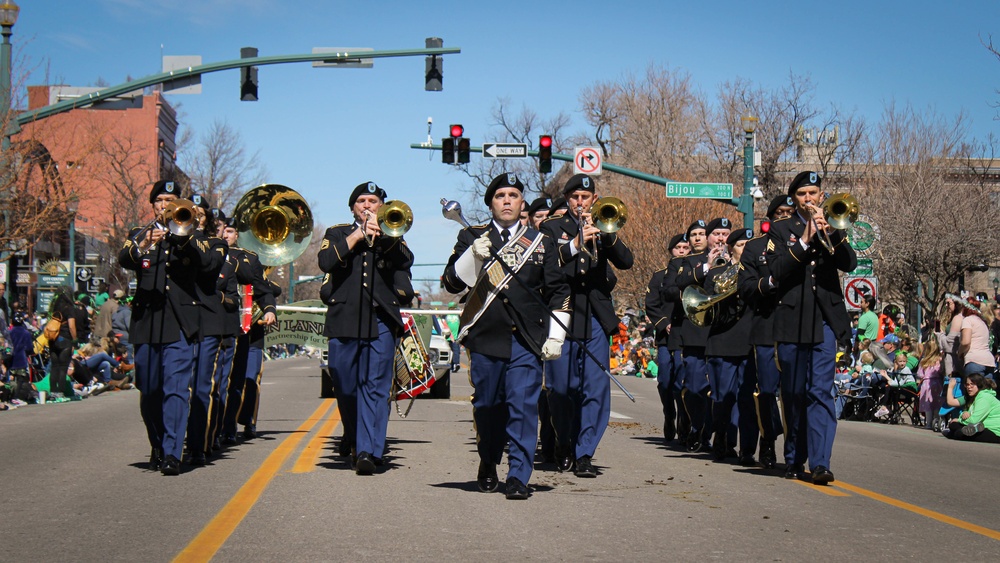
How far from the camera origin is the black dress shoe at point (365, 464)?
982 centimetres

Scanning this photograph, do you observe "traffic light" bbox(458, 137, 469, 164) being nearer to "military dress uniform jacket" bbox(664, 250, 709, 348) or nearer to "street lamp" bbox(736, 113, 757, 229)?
"street lamp" bbox(736, 113, 757, 229)

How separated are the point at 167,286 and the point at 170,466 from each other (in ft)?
4.72

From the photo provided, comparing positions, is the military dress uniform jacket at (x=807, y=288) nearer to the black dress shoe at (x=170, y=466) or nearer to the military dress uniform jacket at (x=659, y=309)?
the military dress uniform jacket at (x=659, y=309)

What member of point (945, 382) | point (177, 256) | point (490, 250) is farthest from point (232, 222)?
point (945, 382)

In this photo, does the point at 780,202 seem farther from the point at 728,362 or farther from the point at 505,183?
the point at 505,183

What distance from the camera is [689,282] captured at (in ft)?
42.0

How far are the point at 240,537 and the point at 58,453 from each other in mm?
5775

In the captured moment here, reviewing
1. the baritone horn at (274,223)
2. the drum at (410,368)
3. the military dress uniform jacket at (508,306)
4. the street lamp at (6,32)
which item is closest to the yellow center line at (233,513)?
the drum at (410,368)

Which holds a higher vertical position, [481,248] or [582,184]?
[582,184]

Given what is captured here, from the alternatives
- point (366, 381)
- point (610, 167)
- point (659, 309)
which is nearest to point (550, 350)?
point (366, 381)

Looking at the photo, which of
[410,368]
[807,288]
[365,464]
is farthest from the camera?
[410,368]

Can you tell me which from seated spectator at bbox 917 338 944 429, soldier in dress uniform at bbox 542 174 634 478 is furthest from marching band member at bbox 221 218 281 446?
seated spectator at bbox 917 338 944 429

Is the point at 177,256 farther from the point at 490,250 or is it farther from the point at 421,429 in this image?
the point at 421,429

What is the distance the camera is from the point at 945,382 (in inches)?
706
